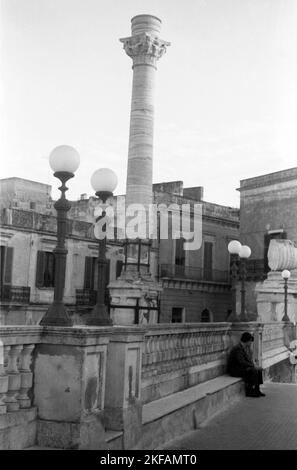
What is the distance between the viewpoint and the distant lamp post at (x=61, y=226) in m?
5.29

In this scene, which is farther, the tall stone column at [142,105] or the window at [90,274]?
the window at [90,274]

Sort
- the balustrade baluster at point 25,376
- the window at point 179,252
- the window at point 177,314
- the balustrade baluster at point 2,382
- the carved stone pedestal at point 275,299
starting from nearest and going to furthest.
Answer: the balustrade baluster at point 2,382
the balustrade baluster at point 25,376
the carved stone pedestal at point 275,299
the window at point 177,314
the window at point 179,252

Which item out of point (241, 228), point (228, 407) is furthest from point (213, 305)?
point (228, 407)

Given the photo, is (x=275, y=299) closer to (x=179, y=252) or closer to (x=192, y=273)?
(x=179, y=252)

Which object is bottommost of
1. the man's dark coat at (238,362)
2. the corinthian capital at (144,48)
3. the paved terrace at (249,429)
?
the paved terrace at (249,429)

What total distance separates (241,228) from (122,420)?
1282 inches

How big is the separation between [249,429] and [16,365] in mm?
4112

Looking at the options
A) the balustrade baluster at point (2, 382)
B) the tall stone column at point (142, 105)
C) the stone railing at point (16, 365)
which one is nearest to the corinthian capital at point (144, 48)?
the tall stone column at point (142, 105)

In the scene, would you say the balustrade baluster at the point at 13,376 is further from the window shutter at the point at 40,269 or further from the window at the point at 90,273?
the window at the point at 90,273

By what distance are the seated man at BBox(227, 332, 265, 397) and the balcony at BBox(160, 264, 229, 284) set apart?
24.8 metres

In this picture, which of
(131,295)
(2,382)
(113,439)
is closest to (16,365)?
(2,382)

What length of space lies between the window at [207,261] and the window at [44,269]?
508 inches

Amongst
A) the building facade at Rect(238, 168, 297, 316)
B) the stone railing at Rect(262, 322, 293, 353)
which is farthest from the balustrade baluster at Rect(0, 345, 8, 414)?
the building facade at Rect(238, 168, 297, 316)

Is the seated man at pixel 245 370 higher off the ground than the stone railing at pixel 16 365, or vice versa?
the stone railing at pixel 16 365
